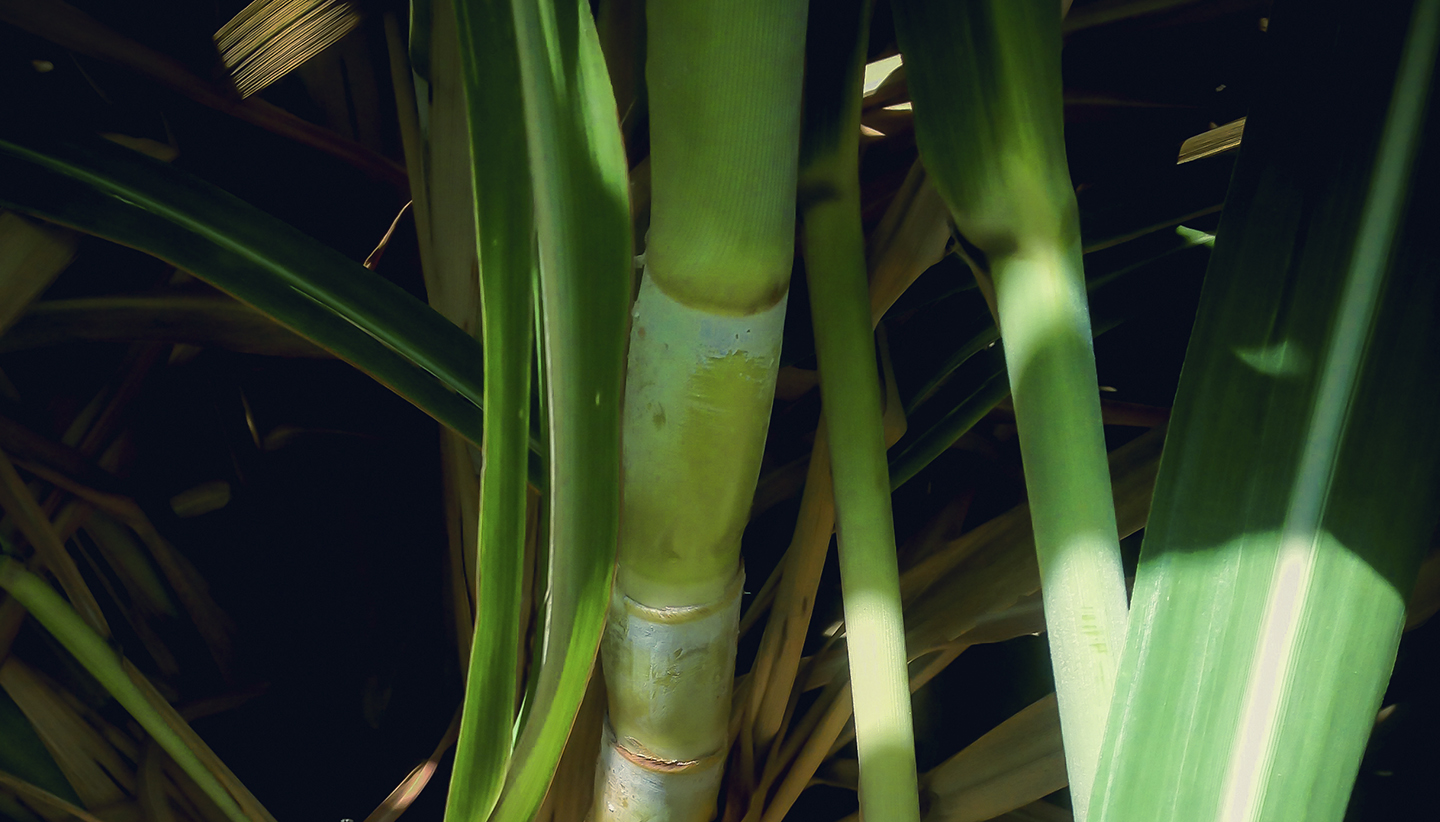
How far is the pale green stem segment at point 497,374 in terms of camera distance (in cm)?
21

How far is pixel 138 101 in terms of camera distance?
44 centimetres

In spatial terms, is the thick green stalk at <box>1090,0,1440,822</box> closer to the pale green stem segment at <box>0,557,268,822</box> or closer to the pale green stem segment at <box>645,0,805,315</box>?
the pale green stem segment at <box>645,0,805,315</box>

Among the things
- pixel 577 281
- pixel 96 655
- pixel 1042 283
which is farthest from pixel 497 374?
pixel 96 655

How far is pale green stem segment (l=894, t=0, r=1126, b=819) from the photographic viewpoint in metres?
0.20

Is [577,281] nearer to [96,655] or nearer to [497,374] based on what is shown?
[497,374]

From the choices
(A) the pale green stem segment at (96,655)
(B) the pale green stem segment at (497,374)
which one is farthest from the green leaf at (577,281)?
(A) the pale green stem segment at (96,655)

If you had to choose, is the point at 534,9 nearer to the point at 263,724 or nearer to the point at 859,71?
the point at 859,71

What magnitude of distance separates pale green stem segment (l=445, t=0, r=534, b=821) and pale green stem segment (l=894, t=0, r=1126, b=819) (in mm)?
115

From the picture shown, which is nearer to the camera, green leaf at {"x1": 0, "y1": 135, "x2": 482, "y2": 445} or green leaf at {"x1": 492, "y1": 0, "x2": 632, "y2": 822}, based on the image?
green leaf at {"x1": 492, "y1": 0, "x2": 632, "y2": 822}

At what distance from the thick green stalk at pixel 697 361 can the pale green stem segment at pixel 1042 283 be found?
5 centimetres

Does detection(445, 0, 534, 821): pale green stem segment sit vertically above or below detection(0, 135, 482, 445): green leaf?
below

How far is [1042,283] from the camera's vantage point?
210mm

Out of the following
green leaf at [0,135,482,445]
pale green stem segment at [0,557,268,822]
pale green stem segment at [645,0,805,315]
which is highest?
green leaf at [0,135,482,445]

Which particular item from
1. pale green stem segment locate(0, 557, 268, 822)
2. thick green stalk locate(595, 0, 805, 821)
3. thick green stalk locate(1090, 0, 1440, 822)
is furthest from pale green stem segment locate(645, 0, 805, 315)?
pale green stem segment locate(0, 557, 268, 822)
